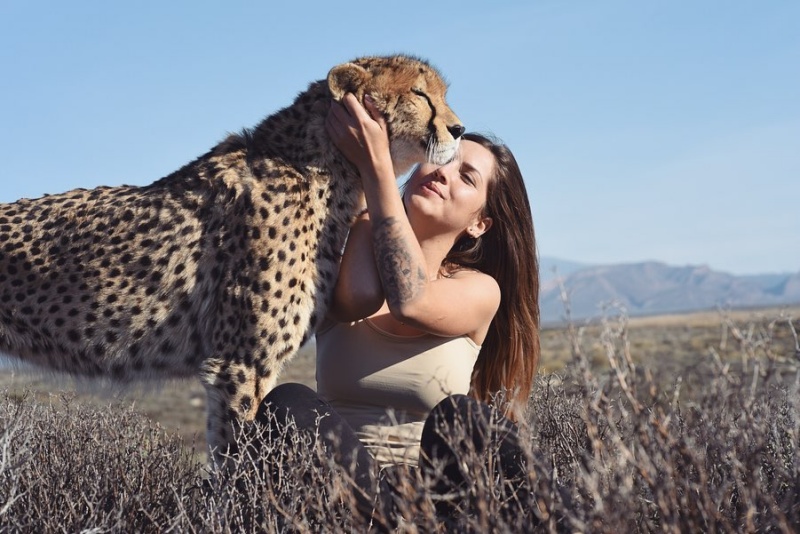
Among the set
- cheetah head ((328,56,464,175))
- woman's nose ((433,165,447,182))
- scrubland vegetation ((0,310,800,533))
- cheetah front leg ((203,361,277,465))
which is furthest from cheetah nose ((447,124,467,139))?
cheetah front leg ((203,361,277,465))

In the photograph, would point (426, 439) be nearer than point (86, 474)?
Yes

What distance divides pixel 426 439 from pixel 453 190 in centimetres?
99

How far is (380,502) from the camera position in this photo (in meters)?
2.32

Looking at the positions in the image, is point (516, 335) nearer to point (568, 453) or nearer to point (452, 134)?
point (568, 453)

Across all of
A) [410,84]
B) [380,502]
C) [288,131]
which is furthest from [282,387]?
[410,84]

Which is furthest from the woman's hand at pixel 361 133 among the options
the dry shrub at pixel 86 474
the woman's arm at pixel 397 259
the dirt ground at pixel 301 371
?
the dry shrub at pixel 86 474

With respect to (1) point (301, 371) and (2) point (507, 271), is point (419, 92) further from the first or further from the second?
(1) point (301, 371)

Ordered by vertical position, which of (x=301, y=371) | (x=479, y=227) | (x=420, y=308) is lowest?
(x=301, y=371)

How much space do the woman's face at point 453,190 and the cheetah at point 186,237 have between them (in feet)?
0.22

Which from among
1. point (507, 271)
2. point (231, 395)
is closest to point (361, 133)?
point (507, 271)

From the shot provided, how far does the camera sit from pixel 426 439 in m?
2.55

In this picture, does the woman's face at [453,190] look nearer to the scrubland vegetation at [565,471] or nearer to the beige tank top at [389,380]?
the beige tank top at [389,380]

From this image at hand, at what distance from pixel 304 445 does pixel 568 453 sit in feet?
3.64

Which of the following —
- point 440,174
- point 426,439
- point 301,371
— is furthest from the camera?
point 301,371
